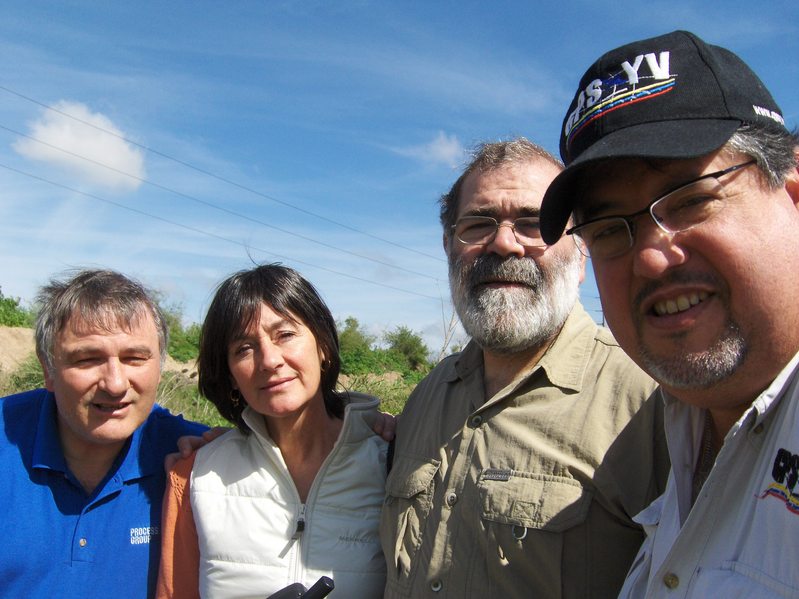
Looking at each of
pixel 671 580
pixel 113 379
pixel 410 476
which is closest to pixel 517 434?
pixel 410 476

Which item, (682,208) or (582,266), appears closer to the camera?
(682,208)

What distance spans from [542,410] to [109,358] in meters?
1.67

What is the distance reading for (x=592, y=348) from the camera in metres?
2.25

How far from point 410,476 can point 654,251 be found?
50.7 inches

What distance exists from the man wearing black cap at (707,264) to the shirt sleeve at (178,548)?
166 centimetres

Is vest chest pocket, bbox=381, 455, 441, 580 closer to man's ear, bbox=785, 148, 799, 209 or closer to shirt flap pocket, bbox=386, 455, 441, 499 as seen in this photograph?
shirt flap pocket, bbox=386, 455, 441, 499

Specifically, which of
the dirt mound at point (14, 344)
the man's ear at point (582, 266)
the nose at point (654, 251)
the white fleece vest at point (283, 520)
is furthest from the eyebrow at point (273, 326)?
the dirt mound at point (14, 344)

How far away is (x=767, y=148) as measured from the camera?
4.41 feet

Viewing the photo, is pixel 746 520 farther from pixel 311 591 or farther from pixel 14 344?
pixel 14 344

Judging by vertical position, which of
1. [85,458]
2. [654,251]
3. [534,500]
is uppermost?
[654,251]

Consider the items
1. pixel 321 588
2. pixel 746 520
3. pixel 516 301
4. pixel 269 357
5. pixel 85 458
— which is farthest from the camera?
pixel 85 458

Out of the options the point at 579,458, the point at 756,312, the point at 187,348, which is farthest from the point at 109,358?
the point at 187,348

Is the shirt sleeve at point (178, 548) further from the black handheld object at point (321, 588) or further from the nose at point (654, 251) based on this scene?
the nose at point (654, 251)

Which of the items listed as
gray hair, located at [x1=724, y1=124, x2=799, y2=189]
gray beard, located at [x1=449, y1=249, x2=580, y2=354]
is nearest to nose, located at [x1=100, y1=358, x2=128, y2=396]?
gray beard, located at [x1=449, y1=249, x2=580, y2=354]
